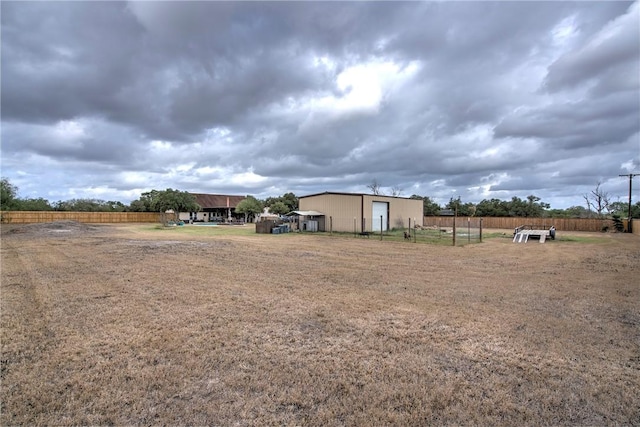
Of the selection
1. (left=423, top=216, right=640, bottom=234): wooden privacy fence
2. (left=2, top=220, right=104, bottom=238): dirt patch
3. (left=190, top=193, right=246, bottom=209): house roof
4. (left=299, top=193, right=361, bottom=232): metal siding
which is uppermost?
(left=190, top=193, right=246, bottom=209): house roof

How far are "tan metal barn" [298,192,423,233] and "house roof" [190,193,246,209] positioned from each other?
2943cm

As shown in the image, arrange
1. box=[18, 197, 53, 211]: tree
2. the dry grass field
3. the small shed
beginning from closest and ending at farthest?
the dry grass field → the small shed → box=[18, 197, 53, 211]: tree

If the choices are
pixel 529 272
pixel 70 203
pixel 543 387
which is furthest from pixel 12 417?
pixel 70 203

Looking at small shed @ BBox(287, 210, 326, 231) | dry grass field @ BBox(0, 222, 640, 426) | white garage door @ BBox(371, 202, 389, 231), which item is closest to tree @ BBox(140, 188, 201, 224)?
small shed @ BBox(287, 210, 326, 231)

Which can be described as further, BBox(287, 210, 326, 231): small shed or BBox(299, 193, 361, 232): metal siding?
BBox(287, 210, 326, 231): small shed

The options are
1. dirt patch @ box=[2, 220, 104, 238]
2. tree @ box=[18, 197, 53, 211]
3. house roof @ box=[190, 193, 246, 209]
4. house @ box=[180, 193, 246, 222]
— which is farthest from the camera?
A: house roof @ box=[190, 193, 246, 209]

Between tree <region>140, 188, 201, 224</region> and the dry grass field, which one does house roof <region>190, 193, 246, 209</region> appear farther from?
the dry grass field

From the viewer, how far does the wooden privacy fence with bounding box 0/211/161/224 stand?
40969mm

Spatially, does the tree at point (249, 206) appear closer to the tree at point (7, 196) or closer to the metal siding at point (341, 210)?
the metal siding at point (341, 210)

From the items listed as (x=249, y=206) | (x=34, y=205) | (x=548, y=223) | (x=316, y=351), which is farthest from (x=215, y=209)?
(x=316, y=351)

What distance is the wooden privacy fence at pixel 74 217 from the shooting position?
134ft

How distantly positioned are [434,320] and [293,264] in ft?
20.3

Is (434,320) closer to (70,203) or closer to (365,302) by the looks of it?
(365,302)

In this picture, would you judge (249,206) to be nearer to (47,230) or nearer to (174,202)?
(174,202)
